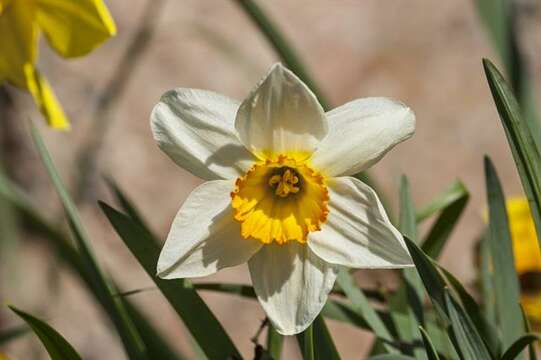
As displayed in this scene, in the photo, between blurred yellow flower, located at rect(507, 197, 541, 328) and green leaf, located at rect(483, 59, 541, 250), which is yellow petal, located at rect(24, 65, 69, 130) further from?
blurred yellow flower, located at rect(507, 197, 541, 328)

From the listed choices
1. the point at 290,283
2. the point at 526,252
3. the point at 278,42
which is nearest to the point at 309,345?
the point at 290,283

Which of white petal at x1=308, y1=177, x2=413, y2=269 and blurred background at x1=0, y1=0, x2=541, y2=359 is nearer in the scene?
white petal at x1=308, y1=177, x2=413, y2=269

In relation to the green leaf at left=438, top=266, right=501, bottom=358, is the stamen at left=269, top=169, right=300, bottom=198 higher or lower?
higher

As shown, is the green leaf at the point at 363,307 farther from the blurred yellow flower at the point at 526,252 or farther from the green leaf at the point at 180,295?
the blurred yellow flower at the point at 526,252

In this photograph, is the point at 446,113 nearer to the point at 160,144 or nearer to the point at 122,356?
the point at 122,356

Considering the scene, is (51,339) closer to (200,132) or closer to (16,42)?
(200,132)

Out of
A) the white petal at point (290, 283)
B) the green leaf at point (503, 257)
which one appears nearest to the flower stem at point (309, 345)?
the white petal at point (290, 283)

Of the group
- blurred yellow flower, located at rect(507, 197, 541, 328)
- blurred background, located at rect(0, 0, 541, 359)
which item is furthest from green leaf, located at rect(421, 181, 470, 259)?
blurred background, located at rect(0, 0, 541, 359)
